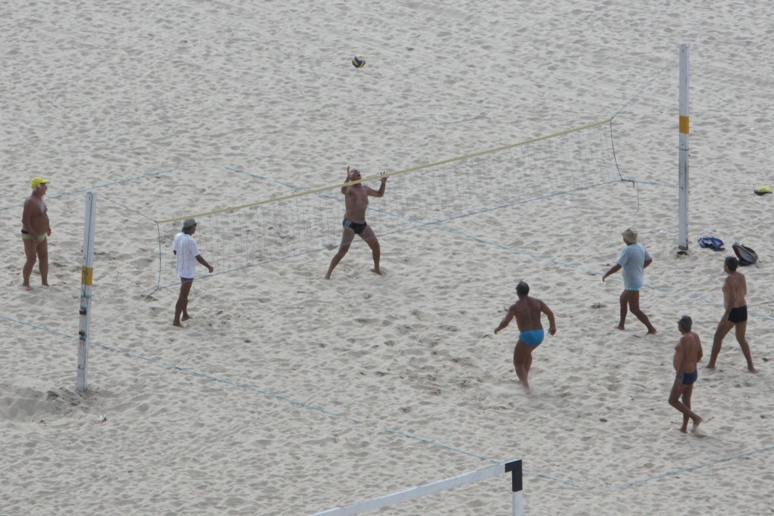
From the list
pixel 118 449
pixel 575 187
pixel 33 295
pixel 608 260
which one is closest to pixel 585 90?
pixel 575 187

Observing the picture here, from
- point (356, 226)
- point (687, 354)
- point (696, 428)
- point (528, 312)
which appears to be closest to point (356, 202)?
point (356, 226)

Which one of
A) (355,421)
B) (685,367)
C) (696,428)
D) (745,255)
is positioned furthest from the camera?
(745,255)

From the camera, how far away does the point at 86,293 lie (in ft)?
38.6

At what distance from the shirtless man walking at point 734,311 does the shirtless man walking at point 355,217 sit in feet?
12.1

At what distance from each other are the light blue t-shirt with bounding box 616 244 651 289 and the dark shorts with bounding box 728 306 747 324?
103 cm

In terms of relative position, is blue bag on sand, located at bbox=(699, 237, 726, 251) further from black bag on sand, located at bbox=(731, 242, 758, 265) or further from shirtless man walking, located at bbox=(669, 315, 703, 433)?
shirtless man walking, located at bbox=(669, 315, 703, 433)

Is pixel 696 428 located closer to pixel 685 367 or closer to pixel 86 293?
pixel 685 367

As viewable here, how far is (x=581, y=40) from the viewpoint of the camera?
19453mm

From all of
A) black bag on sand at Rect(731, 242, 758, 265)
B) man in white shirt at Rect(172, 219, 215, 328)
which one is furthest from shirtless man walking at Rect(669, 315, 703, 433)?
man in white shirt at Rect(172, 219, 215, 328)

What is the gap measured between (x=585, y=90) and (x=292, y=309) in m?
6.73

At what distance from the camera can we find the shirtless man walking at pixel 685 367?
11141mm

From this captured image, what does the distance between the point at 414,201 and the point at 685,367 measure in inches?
209

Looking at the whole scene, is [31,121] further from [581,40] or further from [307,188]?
[581,40]

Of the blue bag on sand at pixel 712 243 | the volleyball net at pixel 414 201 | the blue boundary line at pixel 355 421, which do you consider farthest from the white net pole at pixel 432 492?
the blue bag on sand at pixel 712 243
